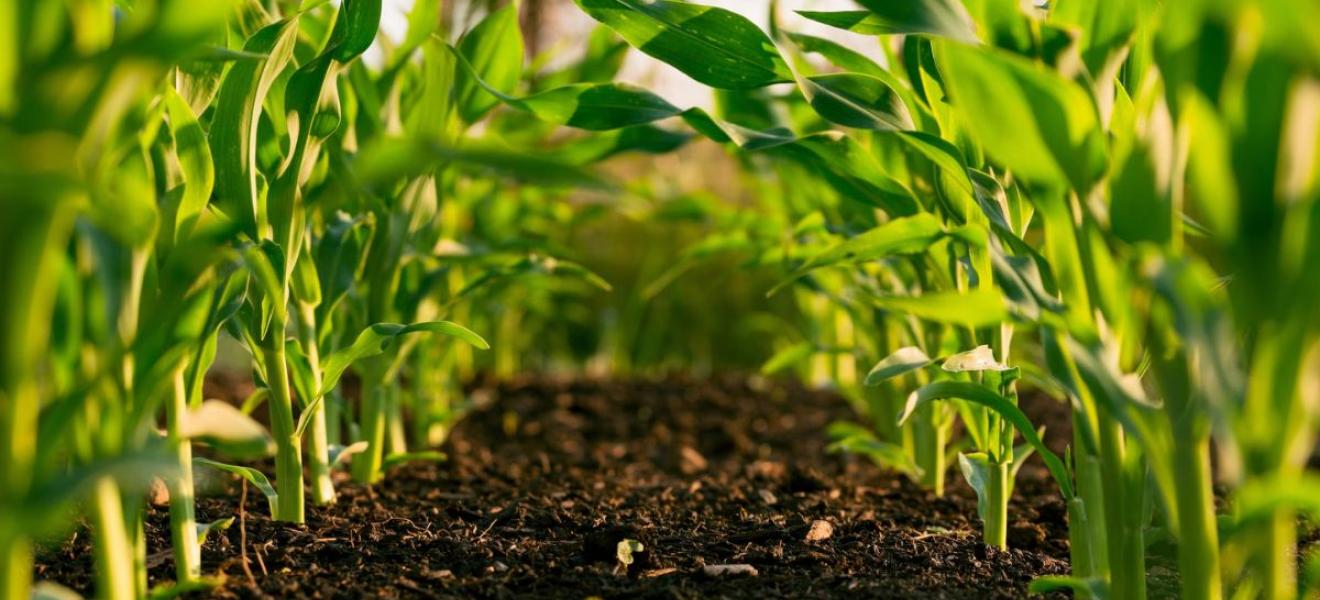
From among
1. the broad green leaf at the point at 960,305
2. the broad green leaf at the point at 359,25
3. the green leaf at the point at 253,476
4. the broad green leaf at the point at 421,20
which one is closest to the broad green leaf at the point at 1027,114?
the broad green leaf at the point at 960,305

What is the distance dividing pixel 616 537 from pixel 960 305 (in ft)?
2.32

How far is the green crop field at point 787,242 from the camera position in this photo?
0.88 m

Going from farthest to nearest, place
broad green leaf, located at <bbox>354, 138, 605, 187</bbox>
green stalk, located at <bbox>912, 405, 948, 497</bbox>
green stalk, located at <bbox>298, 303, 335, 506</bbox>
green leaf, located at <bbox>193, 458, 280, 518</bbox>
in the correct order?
green stalk, located at <bbox>912, 405, 948, 497</bbox>, green stalk, located at <bbox>298, 303, 335, 506</bbox>, green leaf, located at <bbox>193, 458, 280, 518</bbox>, broad green leaf, located at <bbox>354, 138, 605, 187</bbox>

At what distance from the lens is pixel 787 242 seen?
81.9 inches

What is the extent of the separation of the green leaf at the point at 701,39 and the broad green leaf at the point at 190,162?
57 centimetres

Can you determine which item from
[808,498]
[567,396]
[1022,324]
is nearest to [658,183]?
[567,396]

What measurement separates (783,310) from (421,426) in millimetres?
3058

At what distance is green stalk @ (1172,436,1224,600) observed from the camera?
1077 mm

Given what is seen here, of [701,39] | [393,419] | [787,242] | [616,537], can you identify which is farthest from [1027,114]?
[393,419]

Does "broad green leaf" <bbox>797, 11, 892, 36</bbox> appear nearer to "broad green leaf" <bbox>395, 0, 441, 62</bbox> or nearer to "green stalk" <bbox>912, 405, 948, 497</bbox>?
"broad green leaf" <bbox>395, 0, 441, 62</bbox>

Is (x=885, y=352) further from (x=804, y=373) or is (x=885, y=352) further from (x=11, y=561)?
(x=804, y=373)

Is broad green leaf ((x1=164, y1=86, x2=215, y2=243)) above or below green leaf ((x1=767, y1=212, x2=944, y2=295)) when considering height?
above

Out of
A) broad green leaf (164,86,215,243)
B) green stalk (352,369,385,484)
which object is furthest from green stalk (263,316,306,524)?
green stalk (352,369,385,484)

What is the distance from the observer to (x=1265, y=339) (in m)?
1.00
